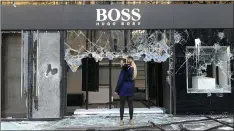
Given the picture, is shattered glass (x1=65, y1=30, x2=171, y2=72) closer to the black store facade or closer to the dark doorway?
the black store facade

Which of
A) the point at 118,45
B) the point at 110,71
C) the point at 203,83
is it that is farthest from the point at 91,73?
the point at 203,83

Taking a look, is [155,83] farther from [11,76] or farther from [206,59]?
[11,76]

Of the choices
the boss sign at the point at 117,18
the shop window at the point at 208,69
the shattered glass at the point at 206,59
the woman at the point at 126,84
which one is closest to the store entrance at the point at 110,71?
the boss sign at the point at 117,18

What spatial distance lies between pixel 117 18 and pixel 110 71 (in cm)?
207

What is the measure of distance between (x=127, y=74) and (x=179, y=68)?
6.60ft

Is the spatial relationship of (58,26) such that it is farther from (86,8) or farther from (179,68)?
(179,68)

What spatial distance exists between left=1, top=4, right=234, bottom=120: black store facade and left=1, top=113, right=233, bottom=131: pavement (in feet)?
1.34

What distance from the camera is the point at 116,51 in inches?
424

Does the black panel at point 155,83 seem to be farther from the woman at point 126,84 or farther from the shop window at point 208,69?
the woman at point 126,84

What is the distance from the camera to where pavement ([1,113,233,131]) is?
907cm

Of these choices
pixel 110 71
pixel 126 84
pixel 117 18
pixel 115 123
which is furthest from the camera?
pixel 110 71

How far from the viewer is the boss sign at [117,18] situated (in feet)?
34.3

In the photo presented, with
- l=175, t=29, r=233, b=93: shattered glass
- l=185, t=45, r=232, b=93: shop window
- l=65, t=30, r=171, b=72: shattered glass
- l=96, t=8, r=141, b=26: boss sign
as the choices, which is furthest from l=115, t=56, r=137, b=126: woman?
l=185, t=45, r=232, b=93: shop window

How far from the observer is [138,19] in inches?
411
